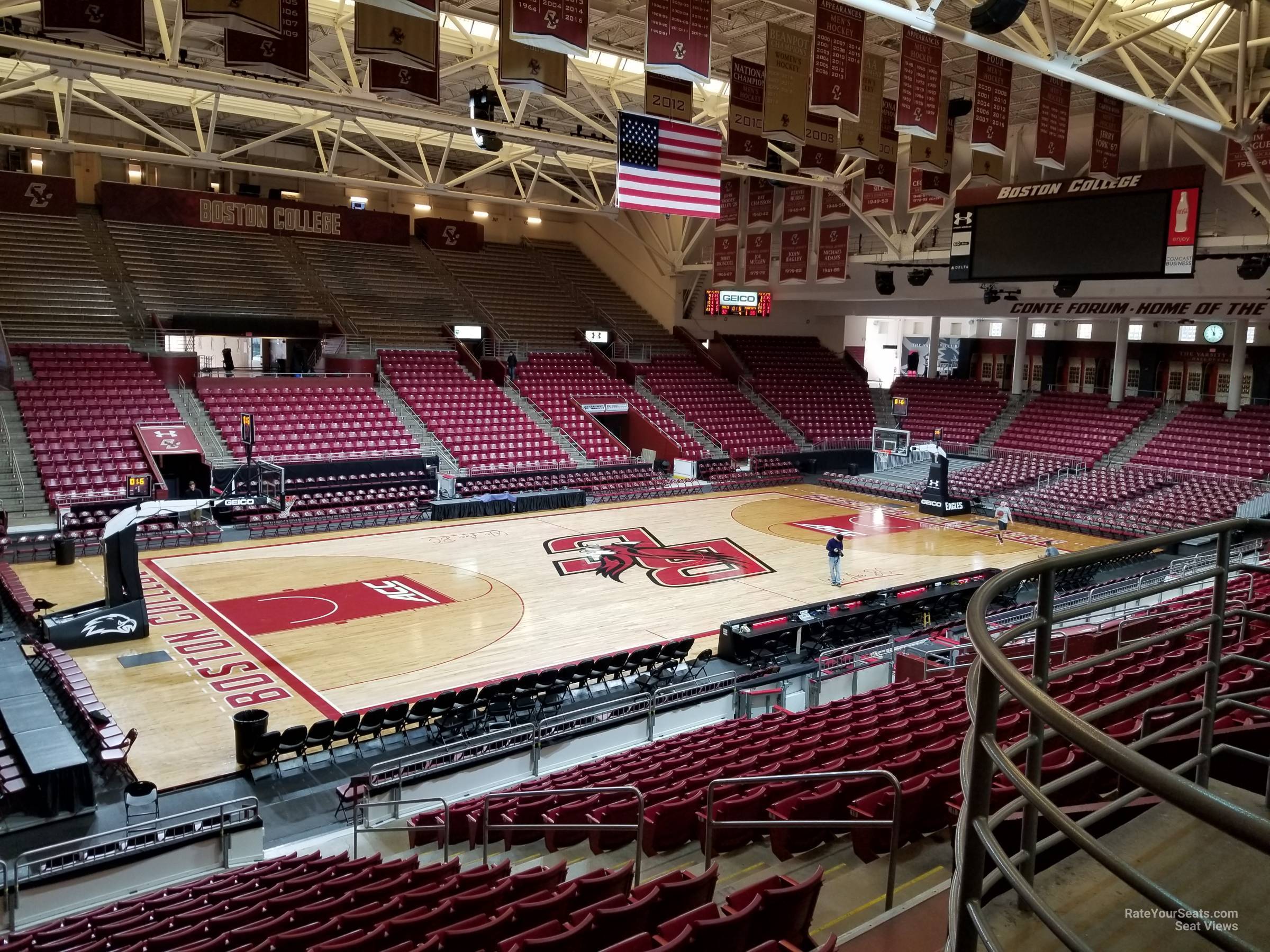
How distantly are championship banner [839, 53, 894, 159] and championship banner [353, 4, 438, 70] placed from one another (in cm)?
720

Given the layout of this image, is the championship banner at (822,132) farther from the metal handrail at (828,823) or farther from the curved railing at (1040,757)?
the curved railing at (1040,757)

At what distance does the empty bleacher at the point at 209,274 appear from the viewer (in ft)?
99.7

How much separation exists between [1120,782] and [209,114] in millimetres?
33548

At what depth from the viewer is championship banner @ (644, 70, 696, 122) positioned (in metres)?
16.1

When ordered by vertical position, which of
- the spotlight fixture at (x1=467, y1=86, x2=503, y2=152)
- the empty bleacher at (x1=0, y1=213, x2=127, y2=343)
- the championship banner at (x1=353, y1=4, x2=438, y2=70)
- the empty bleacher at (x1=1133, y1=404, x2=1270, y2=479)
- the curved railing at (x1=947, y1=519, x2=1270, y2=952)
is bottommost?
the empty bleacher at (x1=1133, y1=404, x2=1270, y2=479)

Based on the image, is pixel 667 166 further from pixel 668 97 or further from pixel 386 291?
pixel 386 291

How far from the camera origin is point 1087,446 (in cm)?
3234

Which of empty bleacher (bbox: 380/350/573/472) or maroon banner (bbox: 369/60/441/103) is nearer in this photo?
maroon banner (bbox: 369/60/441/103)

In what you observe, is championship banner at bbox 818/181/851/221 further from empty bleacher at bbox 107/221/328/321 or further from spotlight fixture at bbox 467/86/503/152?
empty bleacher at bbox 107/221/328/321

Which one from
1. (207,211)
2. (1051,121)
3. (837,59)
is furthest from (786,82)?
(207,211)

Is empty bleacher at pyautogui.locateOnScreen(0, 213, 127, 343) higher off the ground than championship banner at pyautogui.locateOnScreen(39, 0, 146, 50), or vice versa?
championship banner at pyautogui.locateOnScreen(39, 0, 146, 50)

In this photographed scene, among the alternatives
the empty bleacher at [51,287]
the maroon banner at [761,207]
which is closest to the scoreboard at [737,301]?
the maroon banner at [761,207]

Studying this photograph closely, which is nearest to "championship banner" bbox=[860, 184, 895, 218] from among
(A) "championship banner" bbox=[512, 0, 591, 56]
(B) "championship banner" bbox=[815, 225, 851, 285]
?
(B) "championship banner" bbox=[815, 225, 851, 285]

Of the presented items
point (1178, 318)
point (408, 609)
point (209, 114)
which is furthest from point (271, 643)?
point (1178, 318)
